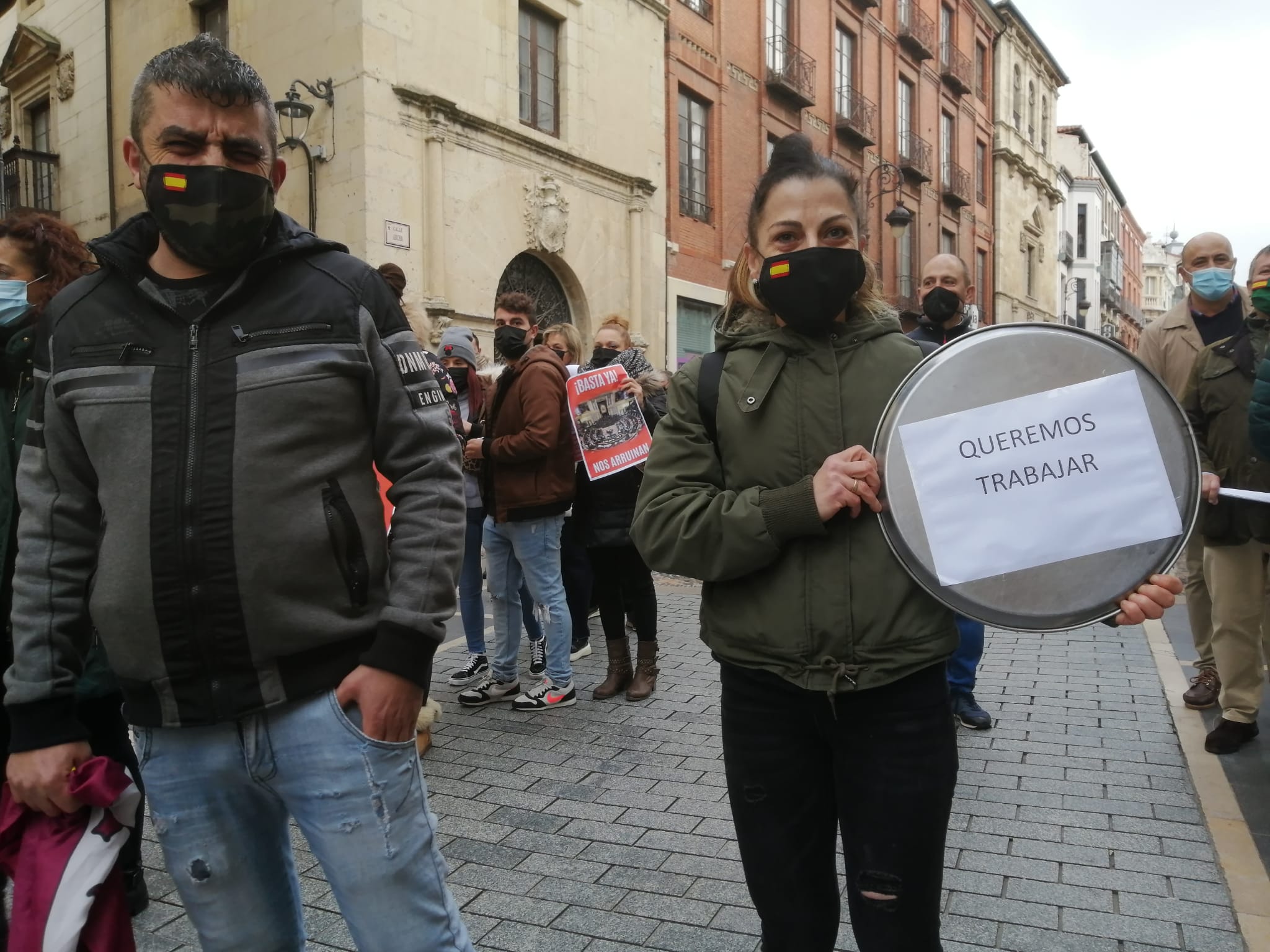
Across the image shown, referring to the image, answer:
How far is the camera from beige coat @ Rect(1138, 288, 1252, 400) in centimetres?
502

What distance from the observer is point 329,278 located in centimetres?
180

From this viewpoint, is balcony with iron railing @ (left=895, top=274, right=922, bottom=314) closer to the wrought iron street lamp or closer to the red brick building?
the red brick building

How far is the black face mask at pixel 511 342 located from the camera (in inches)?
199

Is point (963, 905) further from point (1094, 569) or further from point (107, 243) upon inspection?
point (107, 243)

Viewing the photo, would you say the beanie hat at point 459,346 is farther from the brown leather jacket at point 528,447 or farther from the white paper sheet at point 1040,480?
the white paper sheet at point 1040,480

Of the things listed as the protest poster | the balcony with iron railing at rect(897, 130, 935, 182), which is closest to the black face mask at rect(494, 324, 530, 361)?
the protest poster

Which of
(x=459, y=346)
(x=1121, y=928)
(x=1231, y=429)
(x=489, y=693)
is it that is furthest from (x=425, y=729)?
(x=1231, y=429)

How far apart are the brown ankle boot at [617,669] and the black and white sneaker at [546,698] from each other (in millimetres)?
178

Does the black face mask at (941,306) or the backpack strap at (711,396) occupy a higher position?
the black face mask at (941,306)

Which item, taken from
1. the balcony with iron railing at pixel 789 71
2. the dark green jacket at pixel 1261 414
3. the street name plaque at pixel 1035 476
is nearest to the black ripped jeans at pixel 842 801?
the street name plaque at pixel 1035 476

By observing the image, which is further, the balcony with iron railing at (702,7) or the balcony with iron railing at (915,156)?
the balcony with iron railing at (915,156)

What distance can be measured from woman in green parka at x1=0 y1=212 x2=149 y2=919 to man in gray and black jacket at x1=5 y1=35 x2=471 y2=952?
0.72 meters

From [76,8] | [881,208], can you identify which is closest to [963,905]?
[76,8]

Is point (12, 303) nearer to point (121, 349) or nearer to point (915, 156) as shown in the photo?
point (121, 349)
